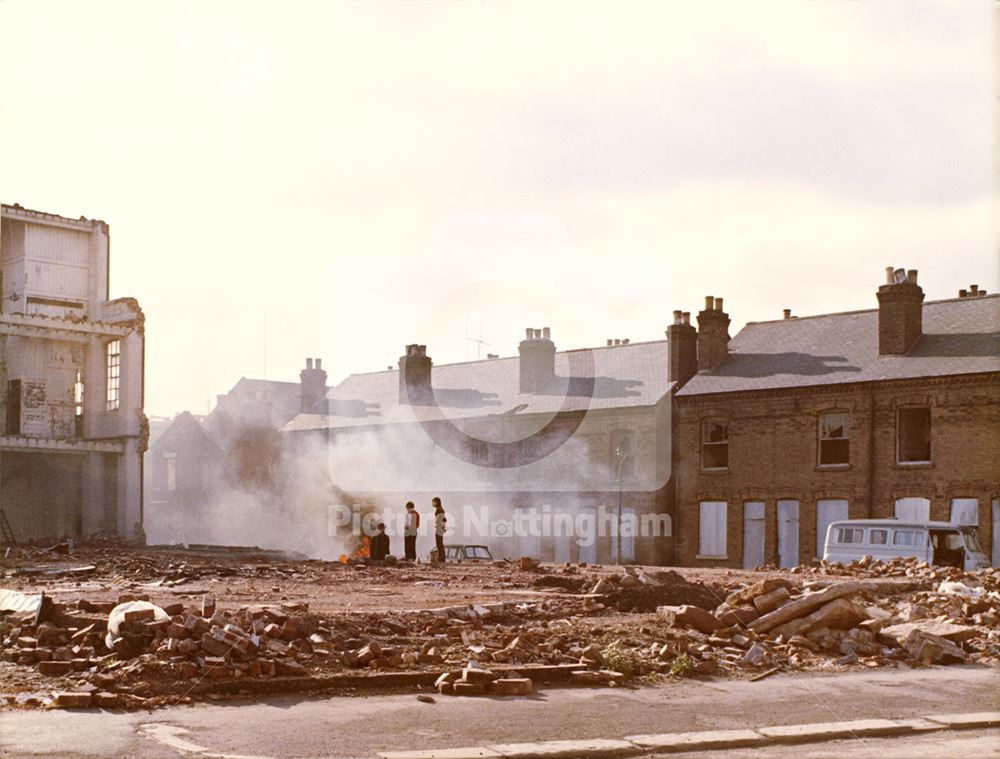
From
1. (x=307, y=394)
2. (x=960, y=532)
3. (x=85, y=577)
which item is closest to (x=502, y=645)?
(x=85, y=577)

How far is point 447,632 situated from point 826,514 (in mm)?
24459

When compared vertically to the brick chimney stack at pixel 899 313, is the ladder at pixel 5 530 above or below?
below

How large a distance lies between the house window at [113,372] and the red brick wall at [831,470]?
19.6m

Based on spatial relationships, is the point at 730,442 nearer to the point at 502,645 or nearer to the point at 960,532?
the point at 960,532

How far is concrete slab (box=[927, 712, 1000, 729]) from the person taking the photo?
10.5 meters

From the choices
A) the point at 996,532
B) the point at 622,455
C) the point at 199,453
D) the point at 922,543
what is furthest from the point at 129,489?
the point at 199,453

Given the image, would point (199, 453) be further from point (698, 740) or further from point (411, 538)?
point (698, 740)

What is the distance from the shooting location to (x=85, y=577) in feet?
73.5

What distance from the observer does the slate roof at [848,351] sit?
34.6 m

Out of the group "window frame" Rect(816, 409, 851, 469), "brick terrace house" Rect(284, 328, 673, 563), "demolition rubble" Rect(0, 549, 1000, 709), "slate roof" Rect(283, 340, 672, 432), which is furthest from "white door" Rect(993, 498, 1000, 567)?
"slate roof" Rect(283, 340, 672, 432)

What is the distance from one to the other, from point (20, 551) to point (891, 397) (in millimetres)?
25579

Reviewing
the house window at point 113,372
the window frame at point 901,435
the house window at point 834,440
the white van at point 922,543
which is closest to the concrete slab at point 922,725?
the white van at point 922,543

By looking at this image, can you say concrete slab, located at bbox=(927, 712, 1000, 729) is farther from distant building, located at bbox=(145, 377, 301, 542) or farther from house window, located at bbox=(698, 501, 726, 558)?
distant building, located at bbox=(145, 377, 301, 542)

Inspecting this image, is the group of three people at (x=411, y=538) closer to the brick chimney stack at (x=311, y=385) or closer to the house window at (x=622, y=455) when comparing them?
the house window at (x=622, y=455)
